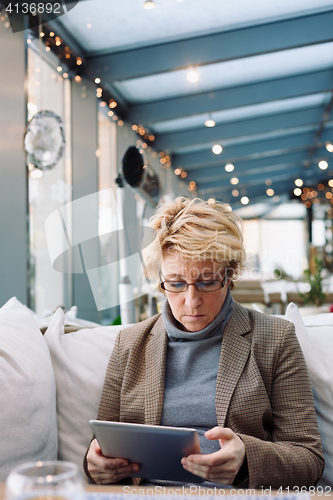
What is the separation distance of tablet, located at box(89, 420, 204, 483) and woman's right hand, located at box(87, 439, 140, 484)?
30 millimetres

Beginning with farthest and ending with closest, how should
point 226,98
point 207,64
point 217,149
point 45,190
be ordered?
1. point 217,149
2. point 226,98
3. point 207,64
4. point 45,190

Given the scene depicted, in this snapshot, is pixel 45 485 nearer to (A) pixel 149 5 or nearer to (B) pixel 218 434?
(B) pixel 218 434

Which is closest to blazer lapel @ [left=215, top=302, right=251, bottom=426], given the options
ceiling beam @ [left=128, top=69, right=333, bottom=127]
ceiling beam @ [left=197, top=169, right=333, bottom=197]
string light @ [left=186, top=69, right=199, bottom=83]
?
string light @ [left=186, top=69, right=199, bottom=83]

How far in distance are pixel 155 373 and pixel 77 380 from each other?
0.28 m

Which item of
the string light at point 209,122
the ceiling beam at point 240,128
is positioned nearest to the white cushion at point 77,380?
the string light at point 209,122

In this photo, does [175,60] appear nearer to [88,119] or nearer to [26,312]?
[88,119]

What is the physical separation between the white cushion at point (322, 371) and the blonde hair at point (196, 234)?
0.28 metres


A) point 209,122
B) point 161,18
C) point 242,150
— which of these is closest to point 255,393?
point 161,18

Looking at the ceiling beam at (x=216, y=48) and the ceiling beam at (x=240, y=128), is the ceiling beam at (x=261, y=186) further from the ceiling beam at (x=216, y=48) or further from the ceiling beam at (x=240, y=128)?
the ceiling beam at (x=216, y=48)

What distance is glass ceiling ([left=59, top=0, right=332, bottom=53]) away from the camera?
3510 mm

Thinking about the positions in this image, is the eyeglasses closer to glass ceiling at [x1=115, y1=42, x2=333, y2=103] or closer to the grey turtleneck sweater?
the grey turtleneck sweater

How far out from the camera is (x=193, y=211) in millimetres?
1336

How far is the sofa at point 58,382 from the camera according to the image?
1.15m

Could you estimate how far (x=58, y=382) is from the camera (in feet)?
4.48
